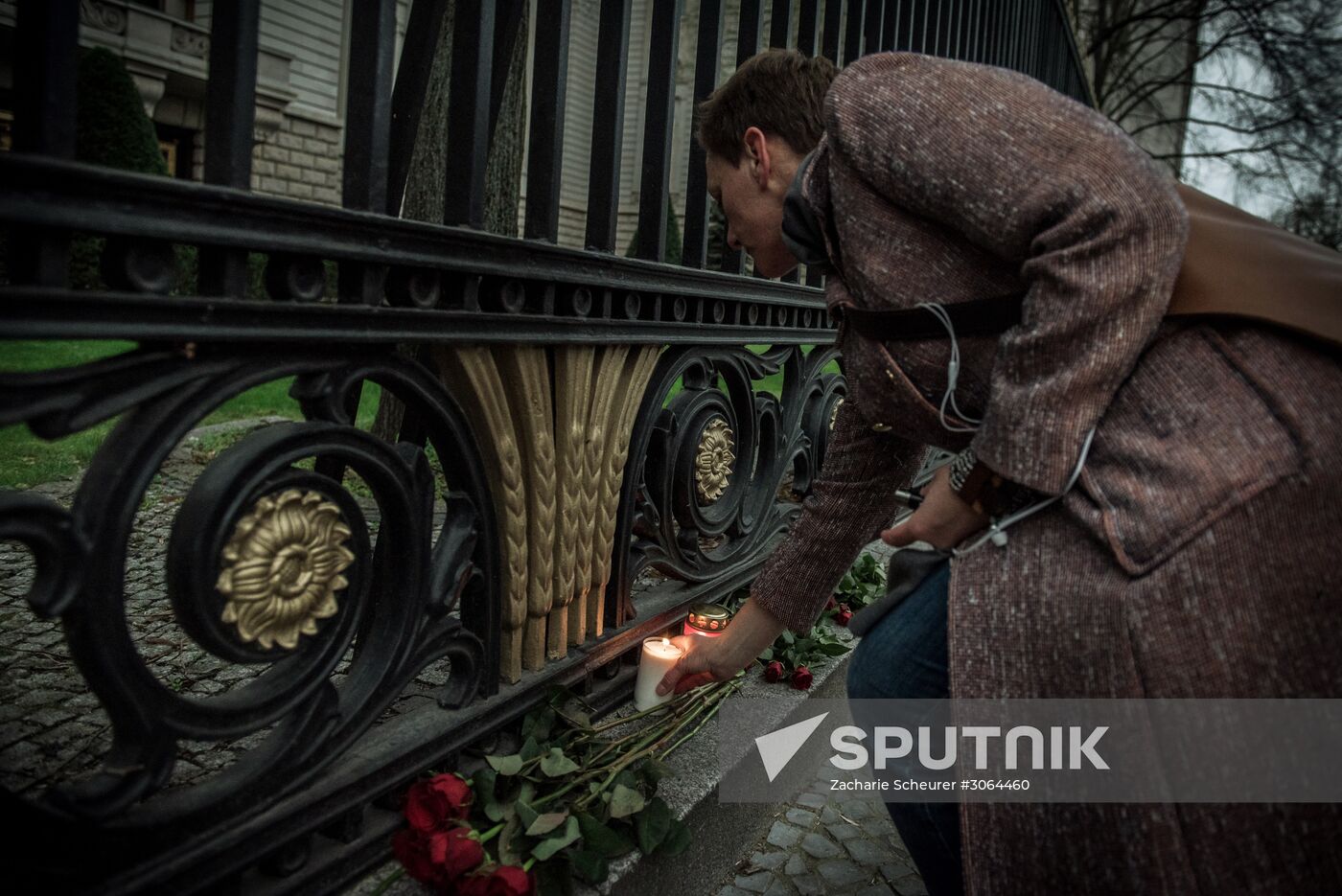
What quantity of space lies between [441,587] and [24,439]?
3.80 metres

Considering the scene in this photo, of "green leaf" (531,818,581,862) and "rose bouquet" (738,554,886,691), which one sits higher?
"rose bouquet" (738,554,886,691)

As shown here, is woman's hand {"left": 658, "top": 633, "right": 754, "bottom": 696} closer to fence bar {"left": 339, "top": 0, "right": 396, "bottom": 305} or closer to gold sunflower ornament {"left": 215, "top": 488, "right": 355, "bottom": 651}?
gold sunflower ornament {"left": 215, "top": 488, "right": 355, "bottom": 651}

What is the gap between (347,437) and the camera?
1.46 m

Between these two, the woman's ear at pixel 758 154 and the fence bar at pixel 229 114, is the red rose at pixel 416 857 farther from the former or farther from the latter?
the woman's ear at pixel 758 154

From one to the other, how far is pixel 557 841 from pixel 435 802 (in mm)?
234

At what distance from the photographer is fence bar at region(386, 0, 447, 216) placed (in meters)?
1.75

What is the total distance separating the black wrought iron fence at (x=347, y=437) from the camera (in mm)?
1119

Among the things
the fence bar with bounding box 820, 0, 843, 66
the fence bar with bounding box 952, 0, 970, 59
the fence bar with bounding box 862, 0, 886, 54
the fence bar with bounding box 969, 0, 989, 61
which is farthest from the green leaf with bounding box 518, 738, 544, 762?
the fence bar with bounding box 969, 0, 989, 61

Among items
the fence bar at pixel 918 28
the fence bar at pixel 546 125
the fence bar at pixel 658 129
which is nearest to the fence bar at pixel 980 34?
the fence bar at pixel 918 28

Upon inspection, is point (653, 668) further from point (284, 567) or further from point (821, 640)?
point (284, 567)

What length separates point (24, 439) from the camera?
14.4 feet

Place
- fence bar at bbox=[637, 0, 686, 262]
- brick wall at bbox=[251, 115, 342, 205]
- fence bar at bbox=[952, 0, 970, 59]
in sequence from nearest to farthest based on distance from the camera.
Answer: fence bar at bbox=[637, 0, 686, 262], fence bar at bbox=[952, 0, 970, 59], brick wall at bbox=[251, 115, 342, 205]

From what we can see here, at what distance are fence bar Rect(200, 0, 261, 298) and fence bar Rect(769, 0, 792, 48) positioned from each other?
1.90m

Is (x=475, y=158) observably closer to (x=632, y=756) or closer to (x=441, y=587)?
(x=441, y=587)
